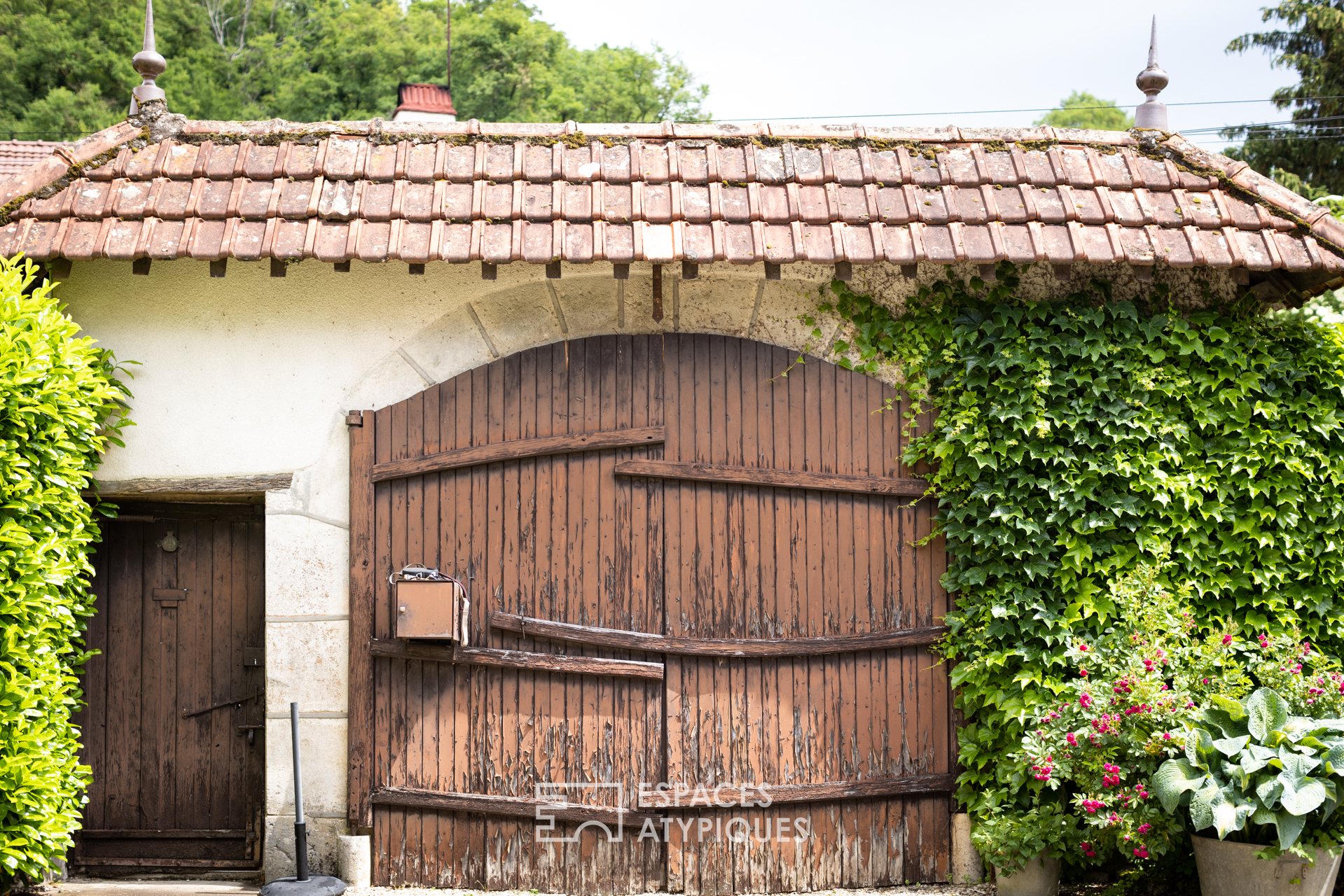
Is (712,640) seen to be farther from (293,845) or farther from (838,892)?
(293,845)

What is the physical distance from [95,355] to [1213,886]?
569 centimetres

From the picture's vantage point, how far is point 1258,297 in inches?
204

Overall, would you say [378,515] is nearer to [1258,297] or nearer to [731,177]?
Result: [731,177]

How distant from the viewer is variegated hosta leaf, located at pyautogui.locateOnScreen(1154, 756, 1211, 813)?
4.07 meters

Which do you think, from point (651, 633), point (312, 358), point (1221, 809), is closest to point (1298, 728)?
point (1221, 809)

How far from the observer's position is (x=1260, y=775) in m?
4.05

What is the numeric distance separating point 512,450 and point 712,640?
1418mm

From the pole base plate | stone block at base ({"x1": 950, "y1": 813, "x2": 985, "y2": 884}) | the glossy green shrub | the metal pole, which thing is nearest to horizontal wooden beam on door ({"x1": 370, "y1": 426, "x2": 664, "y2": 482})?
the metal pole

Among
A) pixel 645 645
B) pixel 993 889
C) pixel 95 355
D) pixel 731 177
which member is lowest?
pixel 993 889

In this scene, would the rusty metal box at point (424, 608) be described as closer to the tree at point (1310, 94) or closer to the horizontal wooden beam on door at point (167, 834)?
the horizontal wooden beam on door at point (167, 834)

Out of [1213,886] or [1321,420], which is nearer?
[1213,886]

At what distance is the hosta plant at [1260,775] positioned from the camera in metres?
3.94

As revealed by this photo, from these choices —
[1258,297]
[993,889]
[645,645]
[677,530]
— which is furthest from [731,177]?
[993,889]

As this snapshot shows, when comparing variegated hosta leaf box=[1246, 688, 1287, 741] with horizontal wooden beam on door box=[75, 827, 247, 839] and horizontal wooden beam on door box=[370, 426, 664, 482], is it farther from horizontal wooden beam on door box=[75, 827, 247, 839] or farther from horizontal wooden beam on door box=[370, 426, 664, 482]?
horizontal wooden beam on door box=[75, 827, 247, 839]
